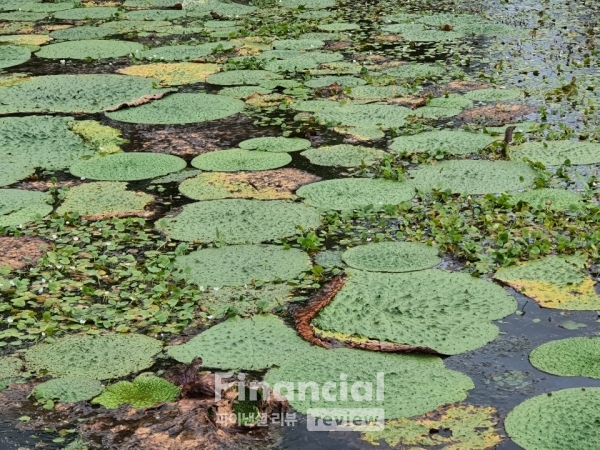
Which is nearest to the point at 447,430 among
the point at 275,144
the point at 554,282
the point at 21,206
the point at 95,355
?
the point at 554,282

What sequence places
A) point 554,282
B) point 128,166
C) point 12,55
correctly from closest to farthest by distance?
point 554,282, point 128,166, point 12,55

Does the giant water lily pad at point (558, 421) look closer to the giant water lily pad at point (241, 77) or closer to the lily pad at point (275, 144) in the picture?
the lily pad at point (275, 144)

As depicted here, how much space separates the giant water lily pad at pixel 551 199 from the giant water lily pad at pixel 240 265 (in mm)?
1152

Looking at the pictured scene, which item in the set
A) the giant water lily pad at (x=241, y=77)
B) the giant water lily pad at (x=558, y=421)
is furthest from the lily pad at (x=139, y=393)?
the giant water lily pad at (x=241, y=77)

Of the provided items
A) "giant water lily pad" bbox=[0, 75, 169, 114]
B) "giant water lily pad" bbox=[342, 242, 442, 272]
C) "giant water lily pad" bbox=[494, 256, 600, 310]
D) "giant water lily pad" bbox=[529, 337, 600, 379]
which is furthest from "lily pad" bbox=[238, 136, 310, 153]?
"giant water lily pad" bbox=[529, 337, 600, 379]

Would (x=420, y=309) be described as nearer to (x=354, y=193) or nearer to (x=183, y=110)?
(x=354, y=193)

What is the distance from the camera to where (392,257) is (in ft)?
13.0

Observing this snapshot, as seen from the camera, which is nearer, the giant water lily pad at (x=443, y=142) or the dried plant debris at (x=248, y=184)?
the dried plant debris at (x=248, y=184)

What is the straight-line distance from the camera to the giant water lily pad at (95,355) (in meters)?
3.20

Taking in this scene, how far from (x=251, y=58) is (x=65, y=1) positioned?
11.3 feet

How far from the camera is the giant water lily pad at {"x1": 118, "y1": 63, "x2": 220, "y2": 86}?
22.3 feet

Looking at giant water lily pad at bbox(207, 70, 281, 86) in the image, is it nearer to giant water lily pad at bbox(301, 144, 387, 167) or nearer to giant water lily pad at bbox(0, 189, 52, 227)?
giant water lily pad at bbox(301, 144, 387, 167)

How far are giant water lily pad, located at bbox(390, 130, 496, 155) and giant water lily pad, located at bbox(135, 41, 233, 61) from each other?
8.44 feet

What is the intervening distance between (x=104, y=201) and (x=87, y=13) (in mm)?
4997
